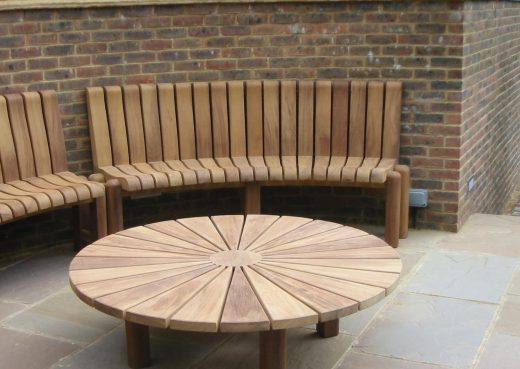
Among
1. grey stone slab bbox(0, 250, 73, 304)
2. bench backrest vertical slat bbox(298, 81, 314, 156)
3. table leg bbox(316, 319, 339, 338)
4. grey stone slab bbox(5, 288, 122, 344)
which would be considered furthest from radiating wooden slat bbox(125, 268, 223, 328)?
bench backrest vertical slat bbox(298, 81, 314, 156)

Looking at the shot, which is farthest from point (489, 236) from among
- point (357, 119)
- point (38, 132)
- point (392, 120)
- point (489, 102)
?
point (38, 132)

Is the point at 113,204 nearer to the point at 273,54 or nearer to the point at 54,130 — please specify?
the point at 54,130

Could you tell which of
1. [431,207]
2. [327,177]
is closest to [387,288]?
[327,177]

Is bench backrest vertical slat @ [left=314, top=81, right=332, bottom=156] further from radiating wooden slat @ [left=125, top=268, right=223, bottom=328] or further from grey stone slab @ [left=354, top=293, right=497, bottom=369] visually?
radiating wooden slat @ [left=125, top=268, right=223, bottom=328]

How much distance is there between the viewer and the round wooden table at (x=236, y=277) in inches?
116

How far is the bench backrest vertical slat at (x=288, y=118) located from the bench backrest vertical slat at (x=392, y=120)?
658 millimetres

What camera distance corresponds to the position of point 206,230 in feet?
12.9

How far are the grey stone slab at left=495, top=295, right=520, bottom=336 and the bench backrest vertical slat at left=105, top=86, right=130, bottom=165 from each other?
272 cm

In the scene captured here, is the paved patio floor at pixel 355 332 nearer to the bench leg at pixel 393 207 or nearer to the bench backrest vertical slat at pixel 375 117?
the bench leg at pixel 393 207

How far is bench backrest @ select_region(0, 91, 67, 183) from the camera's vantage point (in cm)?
497

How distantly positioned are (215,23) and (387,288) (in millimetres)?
3012

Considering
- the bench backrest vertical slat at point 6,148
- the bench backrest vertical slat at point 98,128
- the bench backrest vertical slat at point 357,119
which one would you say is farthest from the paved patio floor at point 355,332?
the bench backrest vertical slat at point 357,119

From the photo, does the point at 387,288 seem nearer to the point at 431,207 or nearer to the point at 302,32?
the point at 431,207

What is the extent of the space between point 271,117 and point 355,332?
2151mm
